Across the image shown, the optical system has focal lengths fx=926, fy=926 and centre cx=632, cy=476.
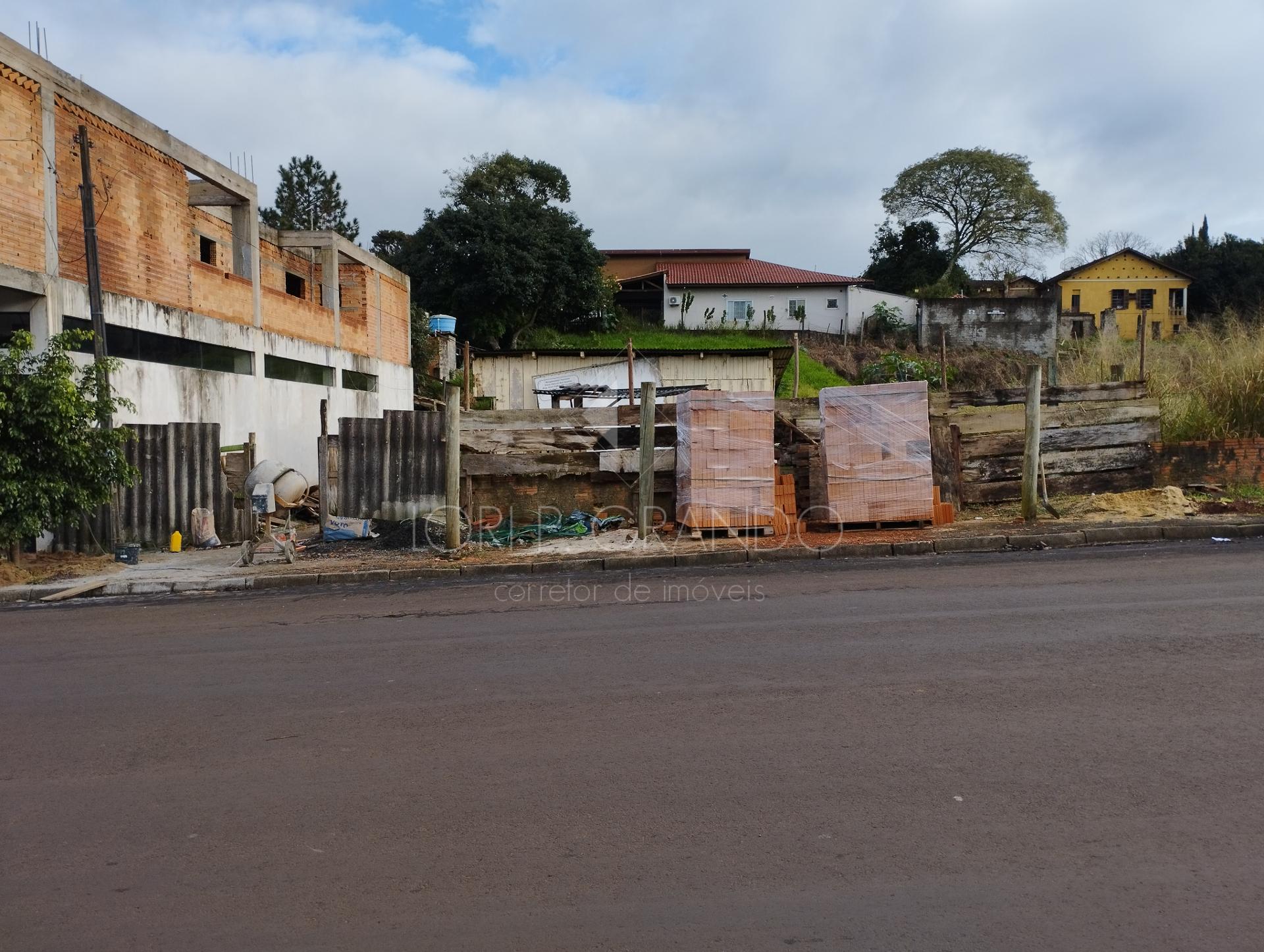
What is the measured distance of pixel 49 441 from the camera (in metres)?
11.4

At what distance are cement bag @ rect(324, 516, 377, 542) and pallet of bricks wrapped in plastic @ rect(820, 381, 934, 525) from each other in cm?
681

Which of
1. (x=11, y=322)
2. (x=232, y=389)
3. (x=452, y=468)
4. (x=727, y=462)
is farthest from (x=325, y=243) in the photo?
(x=727, y=462)

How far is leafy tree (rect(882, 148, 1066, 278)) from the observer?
5938 cm

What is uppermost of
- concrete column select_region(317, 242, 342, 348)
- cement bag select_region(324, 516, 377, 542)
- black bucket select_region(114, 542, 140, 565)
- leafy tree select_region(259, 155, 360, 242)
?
leafy tree select_region(259, 155, 360, 242)

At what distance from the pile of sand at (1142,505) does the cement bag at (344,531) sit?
1035 centimetres

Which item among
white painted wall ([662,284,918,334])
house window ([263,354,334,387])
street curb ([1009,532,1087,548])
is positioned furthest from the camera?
white painted wall ([662,284,918,334])

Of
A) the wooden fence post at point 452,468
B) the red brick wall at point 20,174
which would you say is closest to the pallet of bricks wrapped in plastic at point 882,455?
the wooden fence post at point 452,468

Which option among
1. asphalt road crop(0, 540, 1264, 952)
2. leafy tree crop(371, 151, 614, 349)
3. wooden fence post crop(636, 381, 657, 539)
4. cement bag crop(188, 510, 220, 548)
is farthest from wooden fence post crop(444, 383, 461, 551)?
leafy tree crop(371, 151, 614, 349)

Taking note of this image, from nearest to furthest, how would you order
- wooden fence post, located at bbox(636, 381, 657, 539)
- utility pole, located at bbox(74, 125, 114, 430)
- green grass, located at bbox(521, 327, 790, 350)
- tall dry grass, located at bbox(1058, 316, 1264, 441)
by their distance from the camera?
wooden fence post, located at bbox(636, 381, 657, 539) → utility pole, located at bbox(74, 125, 114, 430) → tall dry grass, located at bbox(1058, 316, 1264, 441) → green grass, located at bbox(521, 327, 790, 350)

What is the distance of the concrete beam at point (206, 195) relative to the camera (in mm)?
20875

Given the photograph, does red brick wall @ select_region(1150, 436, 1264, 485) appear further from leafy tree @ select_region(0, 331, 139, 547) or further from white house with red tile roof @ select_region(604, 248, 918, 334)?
white house with red tile roof @ select_region(604, 248, 918, 334)

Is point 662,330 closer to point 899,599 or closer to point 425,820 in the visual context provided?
point 899,599

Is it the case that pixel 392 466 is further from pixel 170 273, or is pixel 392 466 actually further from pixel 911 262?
pixel 911 262

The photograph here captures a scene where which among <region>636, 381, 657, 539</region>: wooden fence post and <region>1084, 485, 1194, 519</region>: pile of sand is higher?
<region>636, 381, 657, 539</region>: wooden fence post
